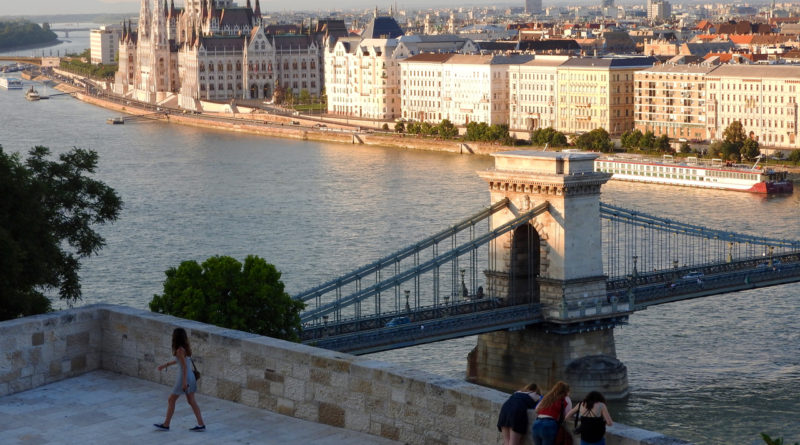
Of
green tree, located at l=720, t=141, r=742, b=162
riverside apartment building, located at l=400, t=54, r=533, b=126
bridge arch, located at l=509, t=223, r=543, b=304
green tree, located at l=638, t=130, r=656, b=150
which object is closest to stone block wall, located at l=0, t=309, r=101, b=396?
bridge arch, located at l=509, t=223, r=543, b=304

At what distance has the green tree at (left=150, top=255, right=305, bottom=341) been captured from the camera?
45.6 ft

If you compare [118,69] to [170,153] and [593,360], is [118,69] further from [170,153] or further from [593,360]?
[593,360]

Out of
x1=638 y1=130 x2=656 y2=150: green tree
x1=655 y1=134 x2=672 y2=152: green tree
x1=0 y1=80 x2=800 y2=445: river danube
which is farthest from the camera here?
x1=638 y1=130 x2=656 y2=150: green tree

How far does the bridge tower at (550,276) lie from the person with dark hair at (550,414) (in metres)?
12.0

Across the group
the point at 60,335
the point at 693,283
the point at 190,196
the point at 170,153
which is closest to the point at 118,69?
the point at 170,153

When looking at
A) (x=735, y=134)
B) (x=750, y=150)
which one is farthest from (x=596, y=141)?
(x=750, y=150)

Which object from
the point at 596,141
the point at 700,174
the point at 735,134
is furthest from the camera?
the point at 596,141

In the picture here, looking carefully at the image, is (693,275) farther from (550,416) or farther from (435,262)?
(550,416)

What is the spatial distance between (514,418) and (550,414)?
9cm

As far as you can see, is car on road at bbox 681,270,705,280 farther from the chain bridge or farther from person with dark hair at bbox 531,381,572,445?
person with dark hair at bbox 531,381,572,445

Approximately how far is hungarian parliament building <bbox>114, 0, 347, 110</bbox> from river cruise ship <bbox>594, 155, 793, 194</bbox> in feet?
105

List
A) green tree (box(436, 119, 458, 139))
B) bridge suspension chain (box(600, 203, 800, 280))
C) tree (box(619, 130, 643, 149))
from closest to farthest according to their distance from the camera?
bridge suspension chain (box(600, 203, 800, 280))
tree (box(619, 130, 643, 149))
green tree (box(436, 119, 458, 139))

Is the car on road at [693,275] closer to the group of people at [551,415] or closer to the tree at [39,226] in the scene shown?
the tree at [39,226]

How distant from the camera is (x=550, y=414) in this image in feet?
13.8
